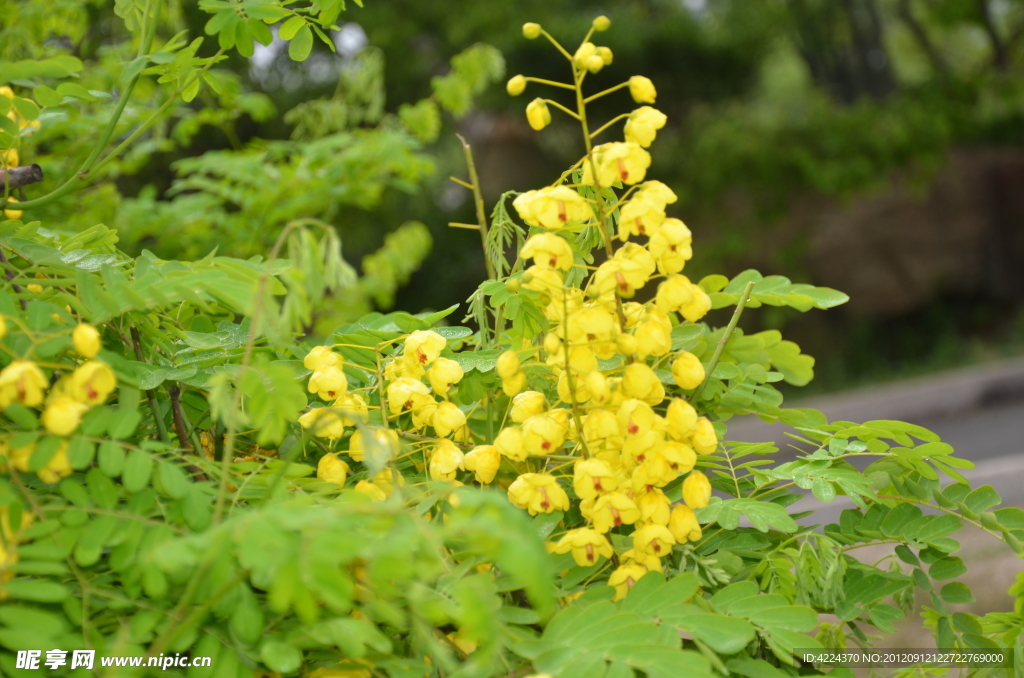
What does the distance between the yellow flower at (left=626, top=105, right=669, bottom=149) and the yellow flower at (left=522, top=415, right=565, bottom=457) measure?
341 millimetres

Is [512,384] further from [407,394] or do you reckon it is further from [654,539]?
[654,539]

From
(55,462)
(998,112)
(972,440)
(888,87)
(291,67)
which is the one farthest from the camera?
(888,87)

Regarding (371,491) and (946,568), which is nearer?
(371,491)

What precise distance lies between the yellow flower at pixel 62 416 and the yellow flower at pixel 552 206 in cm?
50

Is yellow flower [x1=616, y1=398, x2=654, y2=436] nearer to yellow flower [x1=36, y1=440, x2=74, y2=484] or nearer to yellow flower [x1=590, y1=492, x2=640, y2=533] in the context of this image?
yellow flower [x1=590, y1=492, x2=640, y2=533]

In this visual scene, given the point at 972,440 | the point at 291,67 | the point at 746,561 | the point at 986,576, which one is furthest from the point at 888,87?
the point at 746,561

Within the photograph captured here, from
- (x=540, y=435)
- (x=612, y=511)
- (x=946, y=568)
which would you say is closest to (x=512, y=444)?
(x=540, y=435)

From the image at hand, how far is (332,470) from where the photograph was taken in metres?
0.94

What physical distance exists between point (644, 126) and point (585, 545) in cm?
49

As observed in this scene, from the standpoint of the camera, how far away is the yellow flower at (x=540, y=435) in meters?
0.85

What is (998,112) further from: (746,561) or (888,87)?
(746,561)

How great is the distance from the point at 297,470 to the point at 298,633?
17cm

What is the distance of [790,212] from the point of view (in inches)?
284

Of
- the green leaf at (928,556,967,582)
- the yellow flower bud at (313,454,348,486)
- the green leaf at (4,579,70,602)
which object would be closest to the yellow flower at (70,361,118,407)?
the green leaf at (4,579,70,602)
